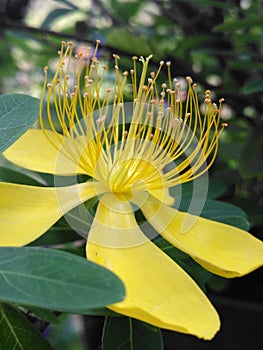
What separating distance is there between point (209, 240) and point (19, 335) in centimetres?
21

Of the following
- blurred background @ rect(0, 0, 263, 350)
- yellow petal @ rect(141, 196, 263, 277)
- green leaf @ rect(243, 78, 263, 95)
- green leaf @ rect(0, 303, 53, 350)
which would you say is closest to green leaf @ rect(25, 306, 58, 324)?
green leaf @ rect(0, 303, 53, 350)

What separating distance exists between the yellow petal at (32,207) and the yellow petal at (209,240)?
2.9 inches

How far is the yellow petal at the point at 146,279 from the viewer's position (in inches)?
16.4

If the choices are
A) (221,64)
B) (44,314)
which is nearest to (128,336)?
(44,314)

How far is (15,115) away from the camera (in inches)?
22.0

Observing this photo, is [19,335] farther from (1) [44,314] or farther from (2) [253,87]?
(2) [253,87]

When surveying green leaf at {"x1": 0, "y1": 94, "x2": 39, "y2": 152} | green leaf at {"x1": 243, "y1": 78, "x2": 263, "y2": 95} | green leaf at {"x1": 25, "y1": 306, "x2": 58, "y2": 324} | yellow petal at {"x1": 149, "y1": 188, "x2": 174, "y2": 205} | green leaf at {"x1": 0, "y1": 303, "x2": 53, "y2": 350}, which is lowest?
green leaf at {"x1": 0, "y1": 303, "x2": 53, "y2": 350}

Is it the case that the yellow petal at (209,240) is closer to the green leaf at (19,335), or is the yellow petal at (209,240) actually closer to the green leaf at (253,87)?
the green leaf at (19,335)

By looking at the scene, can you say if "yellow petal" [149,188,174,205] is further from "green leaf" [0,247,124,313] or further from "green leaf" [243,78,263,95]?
"green leaf" [243,78,263,95]

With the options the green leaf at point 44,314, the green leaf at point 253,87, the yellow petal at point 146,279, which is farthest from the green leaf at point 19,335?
the green leaf at point 253,87

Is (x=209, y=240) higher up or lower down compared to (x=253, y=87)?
lower down

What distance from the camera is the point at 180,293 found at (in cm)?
47

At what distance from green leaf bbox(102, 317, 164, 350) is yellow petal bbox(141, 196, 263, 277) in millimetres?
90

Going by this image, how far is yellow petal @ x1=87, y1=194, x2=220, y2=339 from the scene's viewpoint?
418mm
